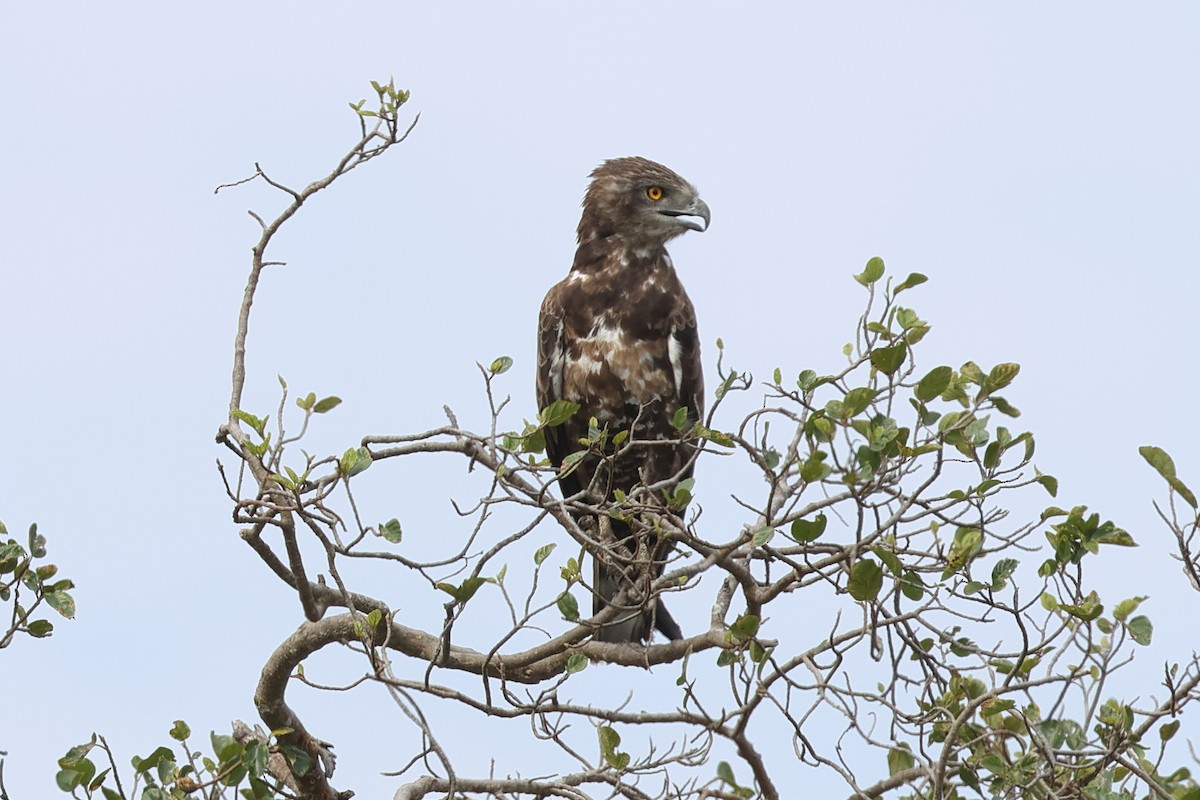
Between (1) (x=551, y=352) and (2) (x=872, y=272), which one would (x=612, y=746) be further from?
(1) (x=551, y=352)

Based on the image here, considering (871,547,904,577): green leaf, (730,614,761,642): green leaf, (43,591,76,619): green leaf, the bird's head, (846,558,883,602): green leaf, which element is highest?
the bird's head

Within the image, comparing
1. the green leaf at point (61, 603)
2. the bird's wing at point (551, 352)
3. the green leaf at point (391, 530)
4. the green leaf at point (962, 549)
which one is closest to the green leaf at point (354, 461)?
the green leaf at point (391, 530)

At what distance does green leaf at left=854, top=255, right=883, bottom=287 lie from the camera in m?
3.90

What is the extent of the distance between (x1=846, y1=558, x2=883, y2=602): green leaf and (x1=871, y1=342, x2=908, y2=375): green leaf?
0.52 meters

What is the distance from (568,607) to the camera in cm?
414

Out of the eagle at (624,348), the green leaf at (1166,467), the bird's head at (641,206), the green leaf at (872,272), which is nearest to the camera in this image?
the green leaf at (1166,467)

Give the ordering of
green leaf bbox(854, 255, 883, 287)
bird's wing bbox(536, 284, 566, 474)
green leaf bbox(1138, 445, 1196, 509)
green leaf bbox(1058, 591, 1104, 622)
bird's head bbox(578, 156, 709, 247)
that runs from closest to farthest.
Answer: green leaf bbox(1138, 445, 1196, 509), green leaf bbox(1058, 591, 1104, 622), green leaf bbox(854, 255, 883, 287), bird's wing bbox(536, 284, 566, 474), bird's head bbox(578, 156, 709, 247)

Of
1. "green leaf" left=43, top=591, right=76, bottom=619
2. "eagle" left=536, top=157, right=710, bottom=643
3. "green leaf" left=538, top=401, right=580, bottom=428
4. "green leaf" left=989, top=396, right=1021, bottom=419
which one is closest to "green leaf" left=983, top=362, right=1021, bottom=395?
"green leaf" left=989, top=396, right=1021, bottom=419

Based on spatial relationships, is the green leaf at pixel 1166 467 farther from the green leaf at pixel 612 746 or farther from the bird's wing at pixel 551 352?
the bird's wing at pixel 551 352

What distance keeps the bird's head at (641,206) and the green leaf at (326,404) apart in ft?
8.24

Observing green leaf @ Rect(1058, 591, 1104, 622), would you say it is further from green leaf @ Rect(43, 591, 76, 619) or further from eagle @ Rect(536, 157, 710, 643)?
green leaf @ Rect(43, 591, 76, 619)

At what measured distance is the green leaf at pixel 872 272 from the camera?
390cm

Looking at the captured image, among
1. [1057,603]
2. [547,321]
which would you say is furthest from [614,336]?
[1057,603]

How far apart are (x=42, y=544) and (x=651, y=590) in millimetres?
1805
